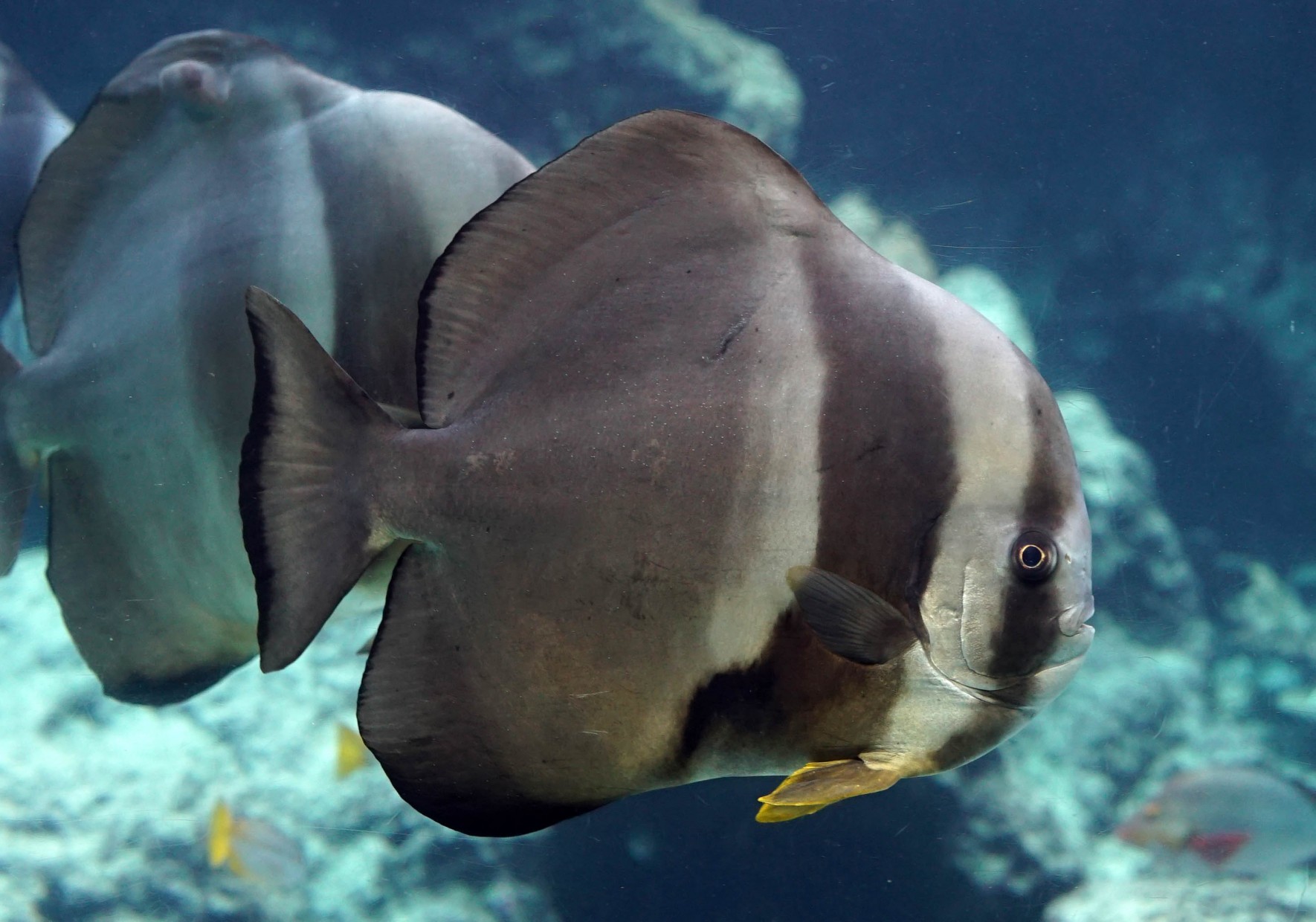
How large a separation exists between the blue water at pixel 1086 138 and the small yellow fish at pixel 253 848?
437 centimetres

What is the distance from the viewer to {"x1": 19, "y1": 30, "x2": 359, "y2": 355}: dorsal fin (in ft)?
4.16

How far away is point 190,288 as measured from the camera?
1.25 m

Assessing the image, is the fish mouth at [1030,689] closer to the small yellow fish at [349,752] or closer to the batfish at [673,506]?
the batfish at [673,506]

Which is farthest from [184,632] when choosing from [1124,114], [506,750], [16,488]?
[1124,114]

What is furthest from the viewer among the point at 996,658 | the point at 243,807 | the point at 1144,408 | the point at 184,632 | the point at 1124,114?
the point at 1124,114

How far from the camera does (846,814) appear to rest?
3.87m

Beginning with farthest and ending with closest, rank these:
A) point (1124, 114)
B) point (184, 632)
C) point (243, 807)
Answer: point (1124, 114)
point (243, 807)
point (184, 632)

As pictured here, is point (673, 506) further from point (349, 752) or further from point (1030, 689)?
point (349, 752)

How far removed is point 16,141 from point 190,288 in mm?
1272

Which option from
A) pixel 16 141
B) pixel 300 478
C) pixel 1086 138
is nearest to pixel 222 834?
pixel 16 141

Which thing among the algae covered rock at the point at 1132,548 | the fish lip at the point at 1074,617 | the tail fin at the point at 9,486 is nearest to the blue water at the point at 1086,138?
the algae covered rock at the point at 1132,548

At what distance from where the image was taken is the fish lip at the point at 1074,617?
76 cm

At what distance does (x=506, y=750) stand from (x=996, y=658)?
459 mm

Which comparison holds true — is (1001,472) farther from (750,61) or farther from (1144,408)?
(1144,408)
